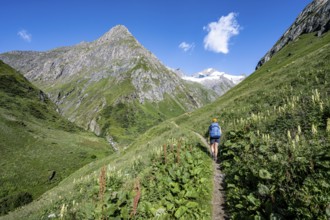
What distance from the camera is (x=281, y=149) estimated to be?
9.26 meters

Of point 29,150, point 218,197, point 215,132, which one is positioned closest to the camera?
point 218,197

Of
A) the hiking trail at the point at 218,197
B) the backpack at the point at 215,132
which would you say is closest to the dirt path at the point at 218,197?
the hiking trail at the point at 218,197

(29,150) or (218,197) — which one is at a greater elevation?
(218,197)

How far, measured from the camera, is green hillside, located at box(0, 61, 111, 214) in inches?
1804

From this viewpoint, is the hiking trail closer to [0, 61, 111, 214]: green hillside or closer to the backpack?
the backpack

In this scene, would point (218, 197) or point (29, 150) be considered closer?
point (218, 197)

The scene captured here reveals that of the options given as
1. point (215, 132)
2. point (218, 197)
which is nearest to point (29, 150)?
point (215, 132)

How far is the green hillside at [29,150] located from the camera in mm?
45809

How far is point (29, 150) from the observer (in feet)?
212

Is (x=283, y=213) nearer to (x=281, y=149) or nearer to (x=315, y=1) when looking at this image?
(x=281, y=149)

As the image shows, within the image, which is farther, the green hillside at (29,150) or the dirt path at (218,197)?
the green hillside at (29,150)

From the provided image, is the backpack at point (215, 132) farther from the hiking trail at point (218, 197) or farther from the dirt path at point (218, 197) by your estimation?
the dirt path at point (218, 197)

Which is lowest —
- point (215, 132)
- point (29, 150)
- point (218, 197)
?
point (29, 150)

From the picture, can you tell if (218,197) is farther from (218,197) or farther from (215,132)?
(215,132)
